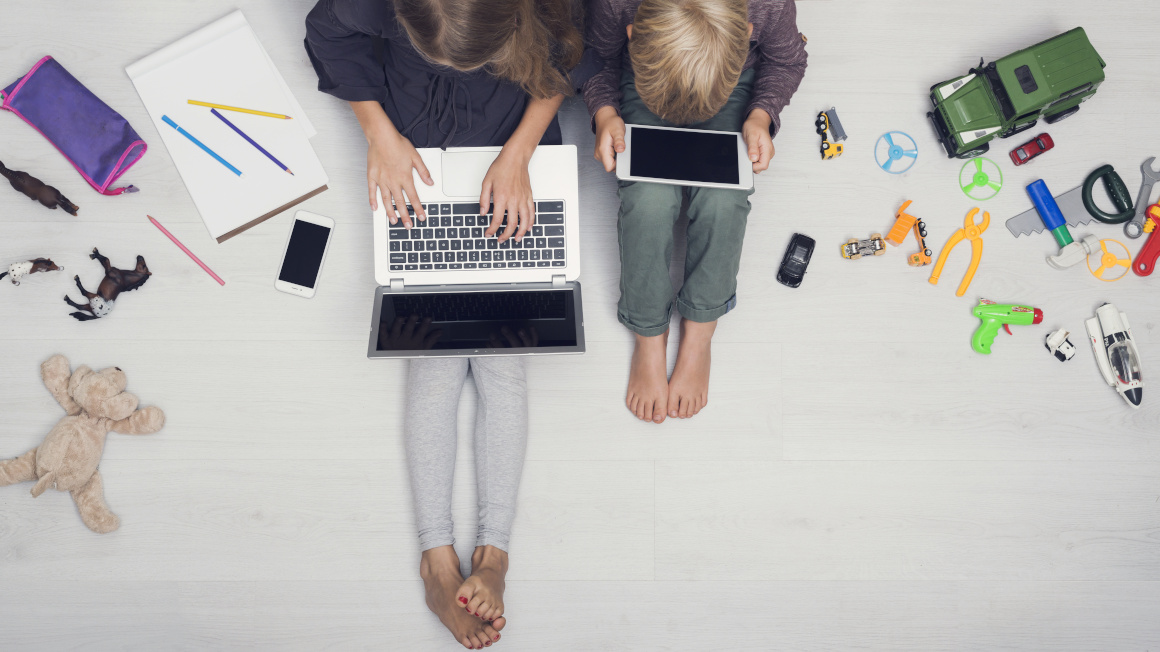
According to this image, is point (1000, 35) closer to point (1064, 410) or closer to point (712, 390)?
point (1064, 410)

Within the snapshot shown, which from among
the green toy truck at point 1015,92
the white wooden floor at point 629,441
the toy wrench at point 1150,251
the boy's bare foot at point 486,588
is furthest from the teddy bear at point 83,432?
the toy wrench at point 1150,251

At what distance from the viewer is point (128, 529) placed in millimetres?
1160

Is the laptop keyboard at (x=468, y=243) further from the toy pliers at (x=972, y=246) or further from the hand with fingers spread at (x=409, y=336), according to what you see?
the toy pliers at (x=972, y=246)

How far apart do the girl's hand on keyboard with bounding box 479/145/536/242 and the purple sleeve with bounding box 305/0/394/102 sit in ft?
0.77

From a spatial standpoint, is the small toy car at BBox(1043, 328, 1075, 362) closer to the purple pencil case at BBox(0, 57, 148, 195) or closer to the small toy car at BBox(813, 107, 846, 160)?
the small toy car at BBox(813, 107, 846, 160)

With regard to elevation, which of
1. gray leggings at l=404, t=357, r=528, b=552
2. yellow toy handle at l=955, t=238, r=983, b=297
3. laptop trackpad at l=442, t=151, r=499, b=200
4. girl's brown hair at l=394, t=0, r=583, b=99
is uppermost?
girl's brown hair at l=394, t=0, r=583, b=99

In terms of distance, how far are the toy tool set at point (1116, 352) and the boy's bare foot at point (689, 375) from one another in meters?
0.72

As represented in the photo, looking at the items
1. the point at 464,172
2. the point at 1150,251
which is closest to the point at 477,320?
the point at 464,172

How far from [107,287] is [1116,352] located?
1841mm

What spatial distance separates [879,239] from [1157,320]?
1.83ft

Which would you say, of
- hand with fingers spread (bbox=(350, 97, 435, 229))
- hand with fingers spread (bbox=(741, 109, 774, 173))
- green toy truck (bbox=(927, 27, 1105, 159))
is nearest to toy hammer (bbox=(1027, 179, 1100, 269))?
green toy truck (bbox=(927, 27, 1105, 159))

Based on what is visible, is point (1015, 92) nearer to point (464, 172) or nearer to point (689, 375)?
point (689, 375)

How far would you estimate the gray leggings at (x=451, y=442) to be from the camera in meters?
1.13

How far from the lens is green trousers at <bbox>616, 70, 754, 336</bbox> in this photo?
1.05 meters
